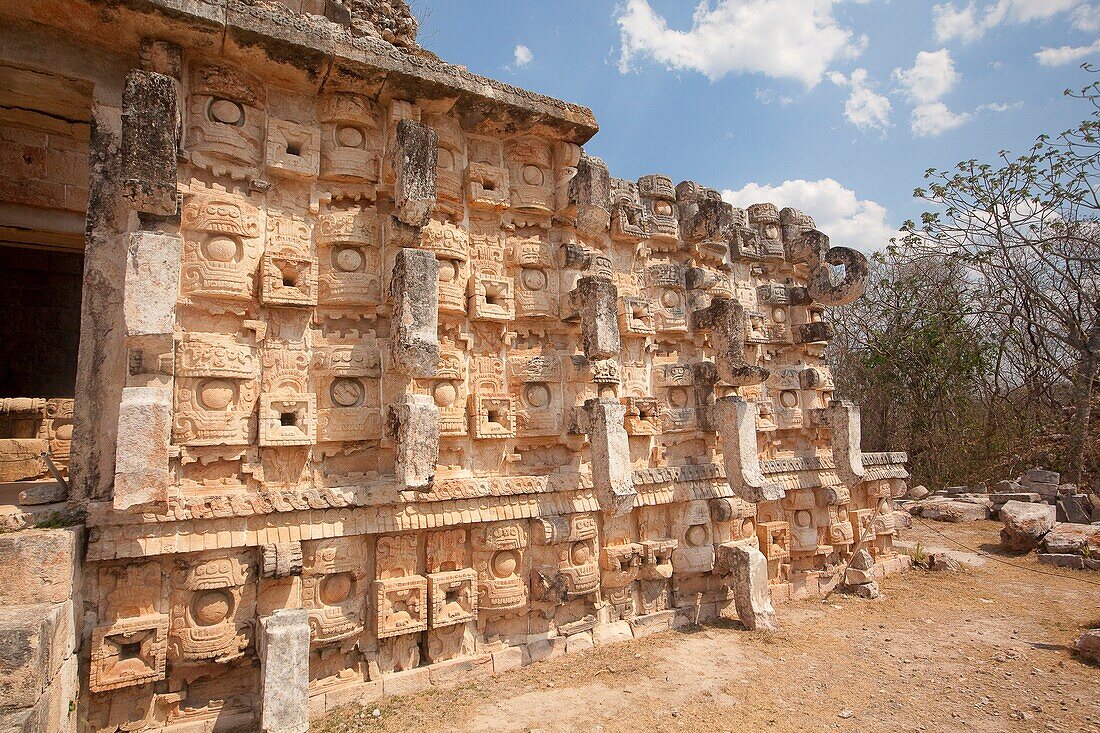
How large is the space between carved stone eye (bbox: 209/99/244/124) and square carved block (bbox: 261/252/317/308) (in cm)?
120

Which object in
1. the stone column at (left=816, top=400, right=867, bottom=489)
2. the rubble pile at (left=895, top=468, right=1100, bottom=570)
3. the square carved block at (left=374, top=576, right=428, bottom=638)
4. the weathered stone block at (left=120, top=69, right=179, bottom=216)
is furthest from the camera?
the rubble pile at (left=895, top=468, right=1100, bottom=570)

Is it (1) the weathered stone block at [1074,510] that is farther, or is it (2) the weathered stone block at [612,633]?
(1) the weathered stone block at [1074,510]

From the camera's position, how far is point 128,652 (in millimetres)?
4453

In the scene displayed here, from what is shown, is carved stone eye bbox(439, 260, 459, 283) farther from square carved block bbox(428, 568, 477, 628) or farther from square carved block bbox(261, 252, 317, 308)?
square carved block bbox(428, 568, 477, 628)

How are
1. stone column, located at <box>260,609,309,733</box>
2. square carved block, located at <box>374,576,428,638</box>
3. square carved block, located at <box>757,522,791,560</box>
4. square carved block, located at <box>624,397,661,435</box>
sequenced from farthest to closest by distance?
square carved block, located at <box>757,522,791,560</box> → square carved block, located at <box>624,397,661,435</box> → square carved block, located at <box>374,576,428,638</box> → stone column, located at <box>260,609,309,733</box>

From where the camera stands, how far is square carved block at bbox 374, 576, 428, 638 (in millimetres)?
5316

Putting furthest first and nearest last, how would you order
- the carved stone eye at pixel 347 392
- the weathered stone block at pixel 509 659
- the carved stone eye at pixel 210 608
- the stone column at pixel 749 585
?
1. the stone column at pixel 749 585
2. the weathered stone block at pixel 509 659
3. the carved stone eye at pixel 347 392
4. the carved stone eye at pixel 210 608

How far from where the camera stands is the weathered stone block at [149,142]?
Result: 439 centimetres

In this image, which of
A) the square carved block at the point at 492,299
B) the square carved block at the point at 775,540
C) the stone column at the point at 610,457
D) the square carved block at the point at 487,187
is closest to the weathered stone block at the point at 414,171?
the square carved block at the point at 487,187

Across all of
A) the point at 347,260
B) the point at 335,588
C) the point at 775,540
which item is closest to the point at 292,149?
the point at 347,260

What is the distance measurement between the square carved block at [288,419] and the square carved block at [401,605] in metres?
1.49

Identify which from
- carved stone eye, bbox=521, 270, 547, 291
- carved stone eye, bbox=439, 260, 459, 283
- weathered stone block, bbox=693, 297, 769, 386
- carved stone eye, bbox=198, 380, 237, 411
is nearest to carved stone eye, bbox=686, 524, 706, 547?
weathered stone block, bbox=693, 297, 769, 386

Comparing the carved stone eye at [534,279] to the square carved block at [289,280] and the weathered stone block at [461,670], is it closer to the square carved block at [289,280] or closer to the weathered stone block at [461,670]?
the square carved block at [289,280]

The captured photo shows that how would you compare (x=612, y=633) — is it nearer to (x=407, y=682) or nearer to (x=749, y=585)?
(x=749, y=585)
